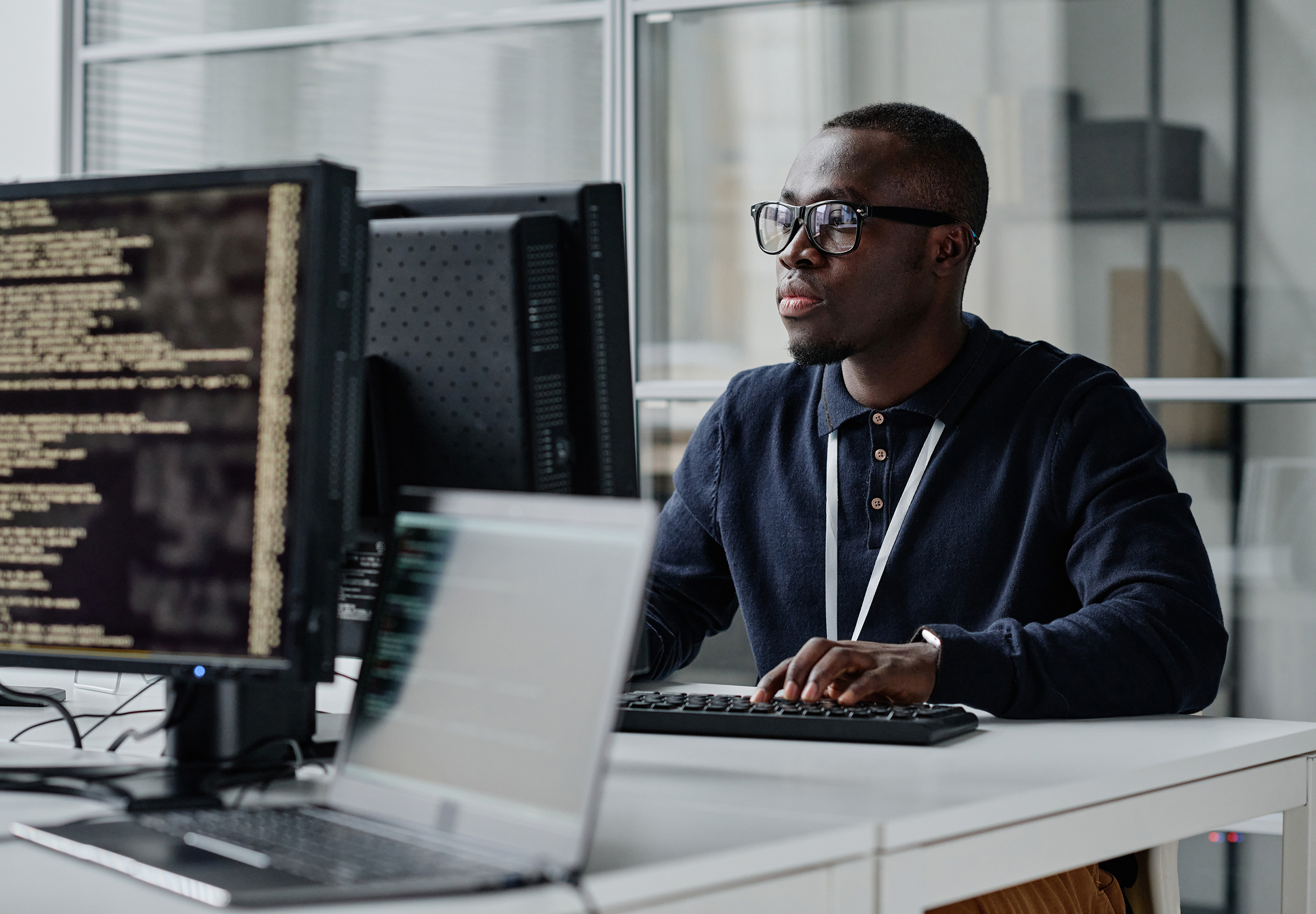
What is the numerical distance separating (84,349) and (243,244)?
15 cm

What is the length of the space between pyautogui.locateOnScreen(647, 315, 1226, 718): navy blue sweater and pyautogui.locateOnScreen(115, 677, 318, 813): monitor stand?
57 cm

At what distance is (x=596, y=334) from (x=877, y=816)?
47 centimetres

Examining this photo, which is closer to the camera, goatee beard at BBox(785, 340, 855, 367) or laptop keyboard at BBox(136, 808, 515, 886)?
laptop keyboard at BBox(136, 808, 515, 886)

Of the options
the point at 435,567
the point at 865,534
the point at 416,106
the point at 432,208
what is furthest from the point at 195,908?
the point at 416,106

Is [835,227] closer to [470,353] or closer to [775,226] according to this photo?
[775,226]

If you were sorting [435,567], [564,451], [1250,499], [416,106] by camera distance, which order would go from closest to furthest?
[435,567], [564,451], [1250,499], [416,106]

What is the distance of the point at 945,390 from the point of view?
6.24 feet

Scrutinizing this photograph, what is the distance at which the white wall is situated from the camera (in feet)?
13.5

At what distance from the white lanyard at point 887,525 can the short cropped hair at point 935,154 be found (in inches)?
13.4

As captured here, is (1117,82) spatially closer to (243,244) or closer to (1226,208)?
(1226,208)

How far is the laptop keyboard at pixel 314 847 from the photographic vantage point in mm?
762

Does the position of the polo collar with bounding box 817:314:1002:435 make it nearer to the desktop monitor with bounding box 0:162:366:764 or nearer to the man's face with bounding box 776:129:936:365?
the man's face with bounding box 776:129:936:365

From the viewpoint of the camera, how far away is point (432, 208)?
4.21 ft

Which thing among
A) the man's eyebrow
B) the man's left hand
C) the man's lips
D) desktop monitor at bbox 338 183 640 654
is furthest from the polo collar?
desktop monitor at bbox 338 183 640 654
